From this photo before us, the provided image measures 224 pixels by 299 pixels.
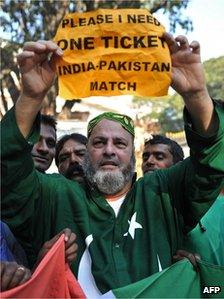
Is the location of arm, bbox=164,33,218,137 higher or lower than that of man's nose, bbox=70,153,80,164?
higher

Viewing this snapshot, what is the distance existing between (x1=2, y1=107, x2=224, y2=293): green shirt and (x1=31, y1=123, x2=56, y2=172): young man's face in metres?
1.21

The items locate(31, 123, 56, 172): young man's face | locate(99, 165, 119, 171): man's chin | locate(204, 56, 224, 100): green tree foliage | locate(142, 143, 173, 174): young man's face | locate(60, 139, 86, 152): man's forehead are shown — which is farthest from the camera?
locate(204, 56, 224, 100): green tree foliage

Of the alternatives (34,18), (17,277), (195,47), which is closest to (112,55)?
(195,47)

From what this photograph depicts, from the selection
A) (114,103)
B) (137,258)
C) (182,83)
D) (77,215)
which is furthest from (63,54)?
(114,103)

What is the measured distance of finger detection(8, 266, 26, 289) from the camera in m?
2.28

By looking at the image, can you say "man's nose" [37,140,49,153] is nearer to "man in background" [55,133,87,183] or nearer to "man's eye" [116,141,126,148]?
"man in background" [55,133,87,183]

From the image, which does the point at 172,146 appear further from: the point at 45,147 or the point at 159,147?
the point at 45,147

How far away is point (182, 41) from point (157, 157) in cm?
204

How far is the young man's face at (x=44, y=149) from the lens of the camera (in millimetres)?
4207

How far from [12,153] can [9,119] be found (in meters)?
0.17

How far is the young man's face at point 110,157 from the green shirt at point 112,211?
84 mm

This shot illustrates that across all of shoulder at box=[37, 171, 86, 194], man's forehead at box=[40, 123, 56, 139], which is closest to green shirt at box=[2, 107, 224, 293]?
shoulder at box=[37, 171, 86, 194]

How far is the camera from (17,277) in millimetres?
2285

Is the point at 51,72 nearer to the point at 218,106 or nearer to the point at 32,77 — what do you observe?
the point at 32,77
